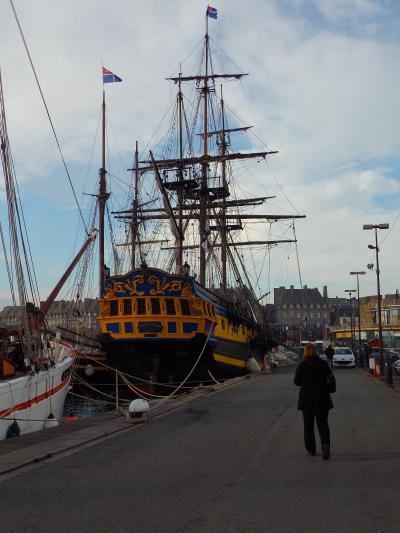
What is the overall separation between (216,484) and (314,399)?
79.7 inches

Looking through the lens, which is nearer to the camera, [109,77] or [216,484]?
[216,484]

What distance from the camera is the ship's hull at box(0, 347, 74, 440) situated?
41.3ft

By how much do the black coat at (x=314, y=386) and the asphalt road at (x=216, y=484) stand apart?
2.31 feet

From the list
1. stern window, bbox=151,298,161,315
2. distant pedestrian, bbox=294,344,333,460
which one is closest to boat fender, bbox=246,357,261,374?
stern window, bbox=151,298,161,315

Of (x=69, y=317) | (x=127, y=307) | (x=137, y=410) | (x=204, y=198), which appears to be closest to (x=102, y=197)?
(x=204, y=198)

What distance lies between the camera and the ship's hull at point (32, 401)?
12.6m

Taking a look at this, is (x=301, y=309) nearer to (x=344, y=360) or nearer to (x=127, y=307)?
(x=344, y=360)

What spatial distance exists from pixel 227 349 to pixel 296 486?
2820 centimetres

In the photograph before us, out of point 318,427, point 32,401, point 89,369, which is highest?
point 318,427

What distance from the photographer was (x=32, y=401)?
49.0 ft

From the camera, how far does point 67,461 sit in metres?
8.34

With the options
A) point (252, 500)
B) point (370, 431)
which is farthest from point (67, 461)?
point (370, 431)

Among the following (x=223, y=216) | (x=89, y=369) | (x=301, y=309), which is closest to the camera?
(x=89, y=369)

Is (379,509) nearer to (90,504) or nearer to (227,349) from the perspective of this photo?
(90,504)
